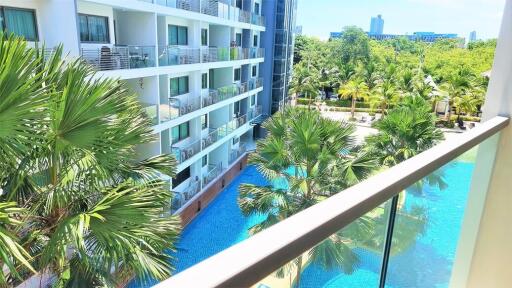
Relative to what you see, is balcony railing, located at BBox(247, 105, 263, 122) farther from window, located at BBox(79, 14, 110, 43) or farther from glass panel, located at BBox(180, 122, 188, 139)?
window, located at BBox(79, 14, 110, 43)

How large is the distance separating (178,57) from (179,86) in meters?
1.38

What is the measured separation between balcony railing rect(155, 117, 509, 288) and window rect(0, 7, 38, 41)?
7146 mm

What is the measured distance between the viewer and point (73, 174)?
361 cm

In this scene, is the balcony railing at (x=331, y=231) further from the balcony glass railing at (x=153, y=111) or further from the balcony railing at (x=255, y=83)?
the balcony railing at (x=255, y=83)

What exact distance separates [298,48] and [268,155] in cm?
3141

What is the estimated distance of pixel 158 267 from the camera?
12.2 ft

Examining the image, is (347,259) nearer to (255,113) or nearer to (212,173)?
(212,173)

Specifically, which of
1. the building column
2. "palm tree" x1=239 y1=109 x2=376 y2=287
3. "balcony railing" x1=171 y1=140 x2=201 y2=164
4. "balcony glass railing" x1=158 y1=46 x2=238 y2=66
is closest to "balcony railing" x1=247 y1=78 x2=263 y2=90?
"balcony glass railing" x1=158 y1=46 x2=238 y2=66

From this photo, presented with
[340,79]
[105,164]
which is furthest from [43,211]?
[340,79]

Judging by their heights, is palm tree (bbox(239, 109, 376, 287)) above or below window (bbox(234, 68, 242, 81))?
below

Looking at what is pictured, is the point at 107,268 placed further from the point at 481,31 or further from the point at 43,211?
the point at 481,31

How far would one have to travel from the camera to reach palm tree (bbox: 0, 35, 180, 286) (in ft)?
8.98

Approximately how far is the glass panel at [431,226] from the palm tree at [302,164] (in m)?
→ 4.70

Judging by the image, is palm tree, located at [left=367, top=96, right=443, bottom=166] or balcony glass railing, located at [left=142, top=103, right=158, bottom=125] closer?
palm tree, located at [left=367, top=96, right=443, bottom=166]
